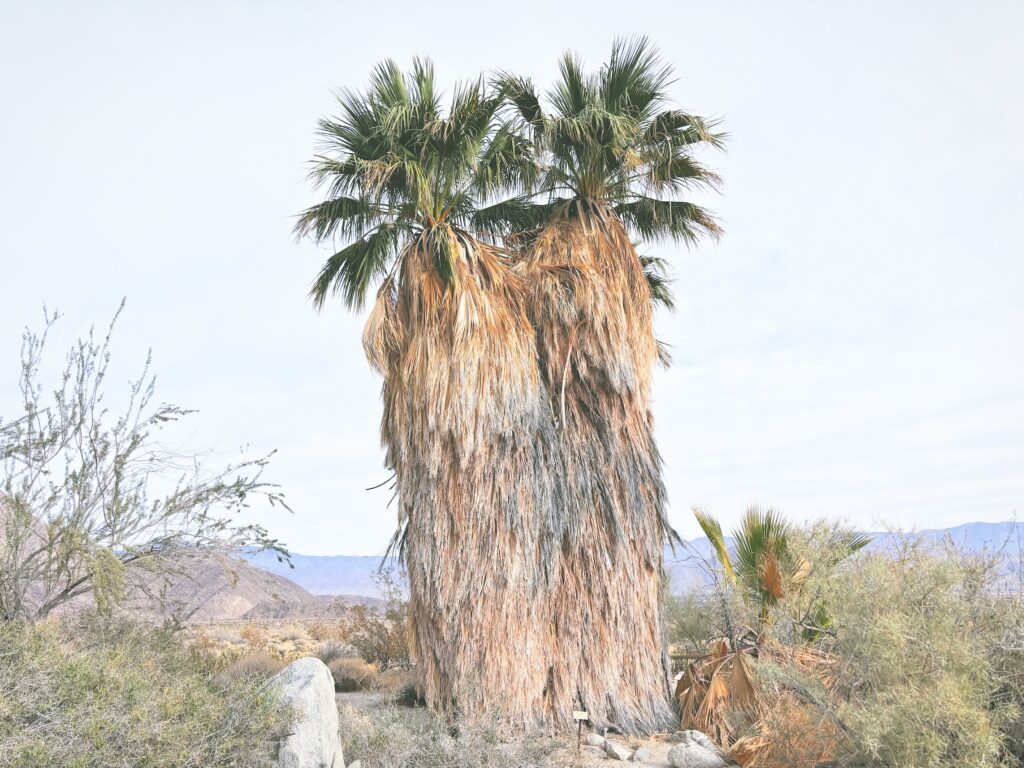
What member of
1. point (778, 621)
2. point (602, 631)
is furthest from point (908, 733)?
point (602, 631)

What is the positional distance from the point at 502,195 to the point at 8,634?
911cm

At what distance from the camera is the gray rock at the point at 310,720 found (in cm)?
769

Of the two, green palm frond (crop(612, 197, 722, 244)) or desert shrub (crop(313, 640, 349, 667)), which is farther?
desert shrub (crop(313, 640, 349, 667))

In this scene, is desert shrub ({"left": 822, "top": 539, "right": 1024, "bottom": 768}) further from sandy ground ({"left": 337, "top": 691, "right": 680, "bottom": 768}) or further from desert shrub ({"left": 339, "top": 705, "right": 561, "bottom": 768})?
desert shrub ({"left": 339, "top": 705, "right": 561, "bottom": 768})

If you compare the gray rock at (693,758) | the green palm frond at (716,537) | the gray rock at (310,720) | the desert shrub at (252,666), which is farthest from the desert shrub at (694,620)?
the desert shrub at (252,666)

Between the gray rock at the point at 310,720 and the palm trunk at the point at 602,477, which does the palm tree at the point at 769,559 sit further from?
the gray rock at the point at 310,720

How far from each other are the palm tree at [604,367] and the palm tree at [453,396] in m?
0.47

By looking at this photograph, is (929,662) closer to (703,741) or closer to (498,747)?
(703,741)

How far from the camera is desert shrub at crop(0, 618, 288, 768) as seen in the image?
6.20 metres

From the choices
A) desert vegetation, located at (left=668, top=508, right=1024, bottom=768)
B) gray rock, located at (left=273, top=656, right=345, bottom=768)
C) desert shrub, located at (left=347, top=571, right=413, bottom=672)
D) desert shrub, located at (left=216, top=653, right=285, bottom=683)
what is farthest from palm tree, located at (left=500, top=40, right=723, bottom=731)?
desert shrub, located at (left=347, top=571, right=413, bottom=672)

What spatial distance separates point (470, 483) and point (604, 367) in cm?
267

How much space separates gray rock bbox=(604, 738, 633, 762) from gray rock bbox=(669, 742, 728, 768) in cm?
60

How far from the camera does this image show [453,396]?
10.3m

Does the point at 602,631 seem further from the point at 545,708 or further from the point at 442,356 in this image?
the point at 442,356
